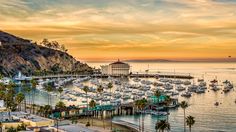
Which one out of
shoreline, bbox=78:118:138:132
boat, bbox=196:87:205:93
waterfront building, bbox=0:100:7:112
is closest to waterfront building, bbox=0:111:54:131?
waterfront building, bbox=0:100:7:112

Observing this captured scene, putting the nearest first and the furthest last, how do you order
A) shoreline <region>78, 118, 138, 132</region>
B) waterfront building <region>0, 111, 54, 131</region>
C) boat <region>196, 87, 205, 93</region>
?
waterfront building <region>0, 111, 54, 131</region>
shoreline <region>78, 118, 138, 132</region>
boat <region>196, 87, 205, 93</region>

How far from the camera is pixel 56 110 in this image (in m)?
96.1

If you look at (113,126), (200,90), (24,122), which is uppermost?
(200,90)

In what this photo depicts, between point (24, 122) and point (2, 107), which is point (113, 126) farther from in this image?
point (24, 122)

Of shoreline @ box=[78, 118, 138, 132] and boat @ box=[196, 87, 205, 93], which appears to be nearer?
shoreline @ box=[78, 118, 138, 132]

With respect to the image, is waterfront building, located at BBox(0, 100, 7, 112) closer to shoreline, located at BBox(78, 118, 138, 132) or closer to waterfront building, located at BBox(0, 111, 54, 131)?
waterfront building, located at BBox(0, 111, 54, 131)

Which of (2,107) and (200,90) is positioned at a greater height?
(200,90)

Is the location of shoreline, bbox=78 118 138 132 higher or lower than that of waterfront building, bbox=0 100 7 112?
lower

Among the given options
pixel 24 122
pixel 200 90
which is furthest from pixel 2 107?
pixel 200 90

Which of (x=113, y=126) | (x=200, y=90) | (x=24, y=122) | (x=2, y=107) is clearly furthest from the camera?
(x=200, y=90)

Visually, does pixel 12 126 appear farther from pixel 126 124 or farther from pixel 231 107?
pixel 231 107

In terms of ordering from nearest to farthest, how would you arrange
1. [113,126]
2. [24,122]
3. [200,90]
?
[24,122], [113,126], [200,90]

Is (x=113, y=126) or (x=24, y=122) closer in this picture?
(x=24, y=122)

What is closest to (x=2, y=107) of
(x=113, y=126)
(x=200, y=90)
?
(x=113, y=126)
